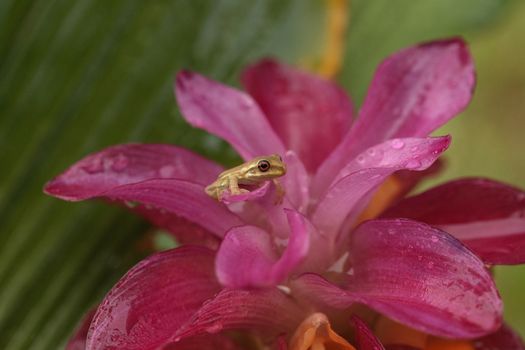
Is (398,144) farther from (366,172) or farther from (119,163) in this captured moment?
(119,163)

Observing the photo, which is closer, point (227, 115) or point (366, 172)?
point (366, 172)

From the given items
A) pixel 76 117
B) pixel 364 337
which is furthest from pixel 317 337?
pixel 76 117

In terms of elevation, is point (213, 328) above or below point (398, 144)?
below

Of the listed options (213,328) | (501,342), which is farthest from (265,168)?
(501,342)

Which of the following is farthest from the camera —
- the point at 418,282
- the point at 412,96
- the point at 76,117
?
the point at 76,117

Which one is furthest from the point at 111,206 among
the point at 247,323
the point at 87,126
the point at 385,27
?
the point at 385,27

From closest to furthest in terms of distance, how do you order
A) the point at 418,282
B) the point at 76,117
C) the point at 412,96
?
1. the point at 418,282
2. the point at 412,96
3. the point at 76,117

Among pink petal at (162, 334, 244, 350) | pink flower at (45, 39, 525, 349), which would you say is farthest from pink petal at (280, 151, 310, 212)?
pink petal at (162, 334, 244, 350)
